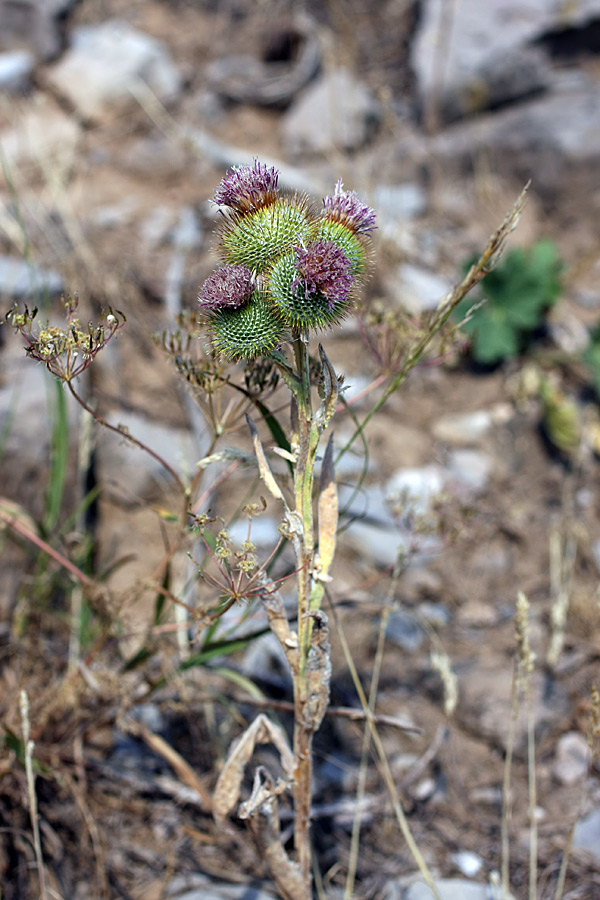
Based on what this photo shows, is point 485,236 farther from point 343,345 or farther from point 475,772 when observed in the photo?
point 475,772

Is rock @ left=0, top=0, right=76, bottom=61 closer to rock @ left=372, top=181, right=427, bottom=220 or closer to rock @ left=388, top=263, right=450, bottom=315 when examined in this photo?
rock @ left=372, top=181, right=427, bottom=220

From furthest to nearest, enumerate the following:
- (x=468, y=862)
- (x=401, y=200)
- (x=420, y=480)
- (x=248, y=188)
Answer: (x=401, y=200), (x=420, y=480), (x=468, y=862), (x=248, y=188)

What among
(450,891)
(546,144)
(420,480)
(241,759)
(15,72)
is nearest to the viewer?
(241,759)

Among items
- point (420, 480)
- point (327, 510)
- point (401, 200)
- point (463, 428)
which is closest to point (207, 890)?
point (327, 510)

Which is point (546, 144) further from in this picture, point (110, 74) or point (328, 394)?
point (328, 394)

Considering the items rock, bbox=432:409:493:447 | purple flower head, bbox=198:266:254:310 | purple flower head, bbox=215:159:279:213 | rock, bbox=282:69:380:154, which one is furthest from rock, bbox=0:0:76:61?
purple flower head, bbox=198:266:254:310

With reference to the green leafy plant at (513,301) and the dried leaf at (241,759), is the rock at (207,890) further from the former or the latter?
the green leafy plant at (513,301)

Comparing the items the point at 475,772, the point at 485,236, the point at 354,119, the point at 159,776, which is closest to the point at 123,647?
the point at 159,776

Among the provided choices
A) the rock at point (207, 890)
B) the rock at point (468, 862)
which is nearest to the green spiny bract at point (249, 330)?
the rock at point (207, 890)
